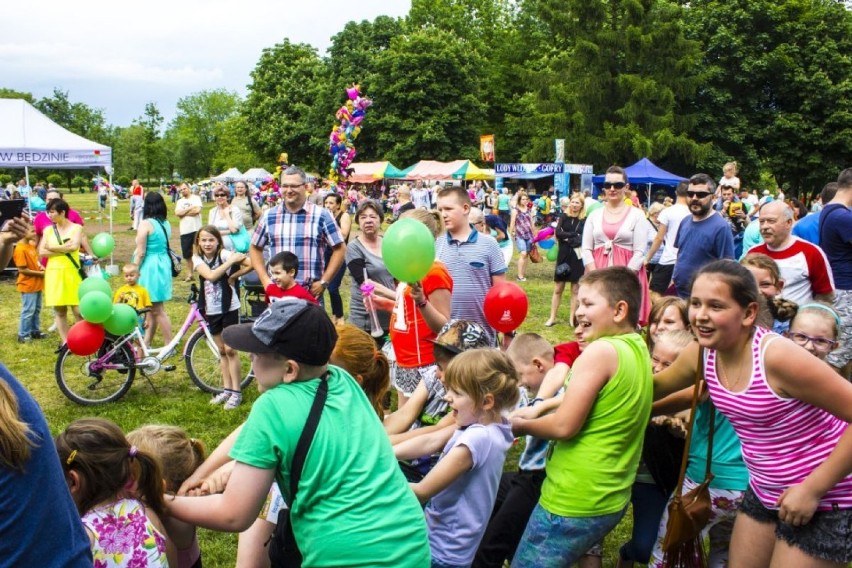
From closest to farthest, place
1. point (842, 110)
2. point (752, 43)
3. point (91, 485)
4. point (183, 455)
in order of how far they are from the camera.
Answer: point (91, 485), point (183, 455), point (842, 110), point (752, 43)

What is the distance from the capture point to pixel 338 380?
7.13 feet

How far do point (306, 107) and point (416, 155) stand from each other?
7949 mm

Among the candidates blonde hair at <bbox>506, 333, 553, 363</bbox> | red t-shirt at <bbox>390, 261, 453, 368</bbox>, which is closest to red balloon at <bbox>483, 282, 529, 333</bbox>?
red t-shirt at <bbox>390, 261, 453, 368</bbox>

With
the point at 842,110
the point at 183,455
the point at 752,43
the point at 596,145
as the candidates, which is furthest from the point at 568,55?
the point at 183,455

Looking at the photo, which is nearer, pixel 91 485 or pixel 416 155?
pixel 91 485

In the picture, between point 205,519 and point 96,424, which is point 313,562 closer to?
point 205,519

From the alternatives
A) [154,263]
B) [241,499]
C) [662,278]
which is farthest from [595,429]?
[154,263]

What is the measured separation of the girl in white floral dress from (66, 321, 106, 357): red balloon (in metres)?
3.85

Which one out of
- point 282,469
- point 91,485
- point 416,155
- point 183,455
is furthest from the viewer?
point 416,155

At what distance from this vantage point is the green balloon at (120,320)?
5.91 m

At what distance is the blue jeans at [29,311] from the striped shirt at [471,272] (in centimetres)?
647

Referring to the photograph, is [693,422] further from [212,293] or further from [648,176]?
[648,176]

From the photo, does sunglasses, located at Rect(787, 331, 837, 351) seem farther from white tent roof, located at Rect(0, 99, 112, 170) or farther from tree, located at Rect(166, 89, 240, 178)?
tree, located at Rect(166, 89, 240, 178)

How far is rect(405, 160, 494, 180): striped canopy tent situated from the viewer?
33572mm
